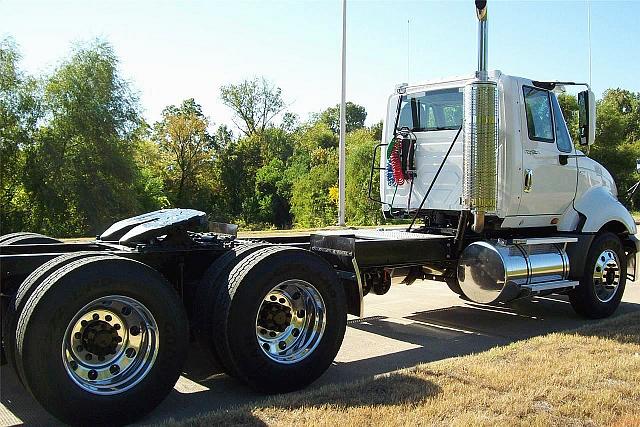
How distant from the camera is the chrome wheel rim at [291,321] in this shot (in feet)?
16.8

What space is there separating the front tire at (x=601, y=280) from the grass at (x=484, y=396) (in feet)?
6.21

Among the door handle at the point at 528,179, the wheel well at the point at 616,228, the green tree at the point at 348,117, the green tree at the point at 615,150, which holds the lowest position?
the wheel well at the point at 616,228

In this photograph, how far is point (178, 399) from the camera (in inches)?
190

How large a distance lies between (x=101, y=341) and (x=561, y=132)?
5.87 metres

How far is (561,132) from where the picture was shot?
26.1 feet

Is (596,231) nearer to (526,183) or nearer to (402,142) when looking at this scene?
→ (526,183)

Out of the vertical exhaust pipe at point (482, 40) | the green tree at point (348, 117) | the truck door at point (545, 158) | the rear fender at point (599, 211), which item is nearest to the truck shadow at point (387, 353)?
the rear fender at point (599, 211)

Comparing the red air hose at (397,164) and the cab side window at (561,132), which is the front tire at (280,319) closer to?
the red air hose at (397,164)

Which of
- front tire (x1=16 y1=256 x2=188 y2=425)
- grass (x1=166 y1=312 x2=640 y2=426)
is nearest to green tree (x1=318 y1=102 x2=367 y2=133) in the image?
grass (x1=166 y1=312 x2=640 y2=426)

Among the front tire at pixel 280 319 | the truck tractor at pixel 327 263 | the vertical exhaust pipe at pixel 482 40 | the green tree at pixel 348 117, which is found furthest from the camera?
the green tree at pixel 348 117

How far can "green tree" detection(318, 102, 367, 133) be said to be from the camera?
78438 mm

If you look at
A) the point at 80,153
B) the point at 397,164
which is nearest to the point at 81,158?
→ the point at 80,153

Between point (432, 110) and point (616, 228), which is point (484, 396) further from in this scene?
point (616, 228)

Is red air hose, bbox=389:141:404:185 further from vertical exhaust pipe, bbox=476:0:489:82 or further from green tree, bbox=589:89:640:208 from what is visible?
green tree, bbox=589:89:640:208
